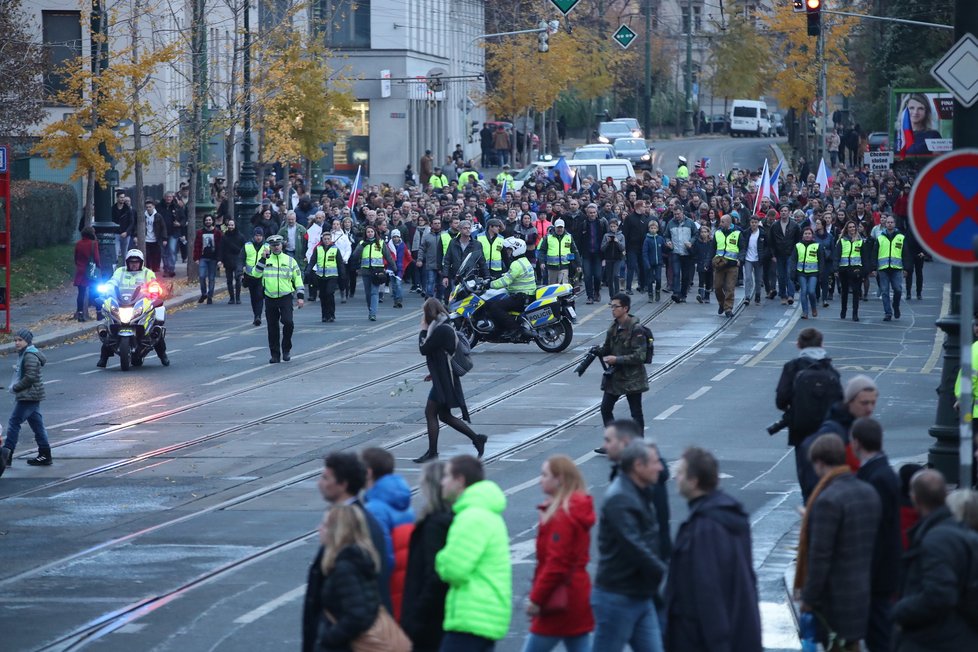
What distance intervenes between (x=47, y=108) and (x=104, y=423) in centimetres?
2687

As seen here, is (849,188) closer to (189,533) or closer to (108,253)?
(108,253)

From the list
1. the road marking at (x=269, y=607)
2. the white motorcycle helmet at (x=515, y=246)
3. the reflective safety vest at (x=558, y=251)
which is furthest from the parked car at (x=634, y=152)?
the road marking at (x=269, y=607)

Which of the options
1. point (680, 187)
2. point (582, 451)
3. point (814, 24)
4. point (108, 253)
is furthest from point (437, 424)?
point (680, 187)

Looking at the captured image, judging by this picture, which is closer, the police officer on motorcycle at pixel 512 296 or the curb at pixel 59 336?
the police officer on motorcycle at pixel 512 296

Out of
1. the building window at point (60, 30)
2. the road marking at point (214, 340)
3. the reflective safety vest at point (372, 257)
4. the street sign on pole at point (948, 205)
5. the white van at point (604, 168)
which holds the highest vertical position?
the building window at point (60, 30)

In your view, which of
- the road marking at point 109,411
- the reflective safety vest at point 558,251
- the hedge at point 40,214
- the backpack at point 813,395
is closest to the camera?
the backpack at point 813,395

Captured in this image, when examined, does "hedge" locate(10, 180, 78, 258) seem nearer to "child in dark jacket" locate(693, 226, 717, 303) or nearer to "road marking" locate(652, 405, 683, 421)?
"child in dark jacket" locate(693, 226, 717, 303)

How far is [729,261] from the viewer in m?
28.9

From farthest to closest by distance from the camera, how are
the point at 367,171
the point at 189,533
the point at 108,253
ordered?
the point at 367,171 → the point at 108,253 → the point at 189,533

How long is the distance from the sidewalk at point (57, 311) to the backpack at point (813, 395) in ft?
54.3

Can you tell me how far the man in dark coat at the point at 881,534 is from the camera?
27.4 ft

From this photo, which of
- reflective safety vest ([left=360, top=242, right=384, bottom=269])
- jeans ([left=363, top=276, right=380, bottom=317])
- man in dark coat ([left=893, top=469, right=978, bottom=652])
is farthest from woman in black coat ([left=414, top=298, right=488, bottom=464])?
reflective safety vest ([left=360, top=242, right=384, bottom=269])

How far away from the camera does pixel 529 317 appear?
2428cm

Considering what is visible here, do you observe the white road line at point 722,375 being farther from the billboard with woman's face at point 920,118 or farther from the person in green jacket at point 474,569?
the billboard with woman's face at point 920,118
